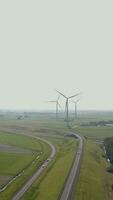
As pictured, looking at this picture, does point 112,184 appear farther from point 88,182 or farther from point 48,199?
point 48,199

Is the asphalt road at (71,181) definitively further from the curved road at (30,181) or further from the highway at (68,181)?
the curved road at (30,181)

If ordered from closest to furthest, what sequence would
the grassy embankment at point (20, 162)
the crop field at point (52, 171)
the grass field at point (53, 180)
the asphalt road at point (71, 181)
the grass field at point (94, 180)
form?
1. the asphalt road at point (71, 181)
2. the grass field at point (53, 180)
3. the crop field at point (52, 171)
4. the grass field at point (94, 180)
5. the grassy embankment at point (20, 162)

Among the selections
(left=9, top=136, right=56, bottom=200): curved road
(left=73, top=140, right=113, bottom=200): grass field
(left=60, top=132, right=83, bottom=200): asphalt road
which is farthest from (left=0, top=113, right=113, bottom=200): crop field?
(left=60, top=132, right=83, bottom=200): asphalt road

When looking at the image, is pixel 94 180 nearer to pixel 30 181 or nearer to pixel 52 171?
pixel 52 171

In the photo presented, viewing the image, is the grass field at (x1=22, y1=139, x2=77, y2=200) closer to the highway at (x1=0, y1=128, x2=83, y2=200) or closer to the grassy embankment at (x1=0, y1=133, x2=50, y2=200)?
the highway at (x1=0, y1=128, x2=83, y2=200)

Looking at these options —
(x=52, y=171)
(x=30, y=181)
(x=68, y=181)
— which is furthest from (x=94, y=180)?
(x=30, y=181)

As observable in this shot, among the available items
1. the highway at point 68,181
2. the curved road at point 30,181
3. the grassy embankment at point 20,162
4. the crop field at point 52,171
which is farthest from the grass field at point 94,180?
the grassy embankment at point 20,162
